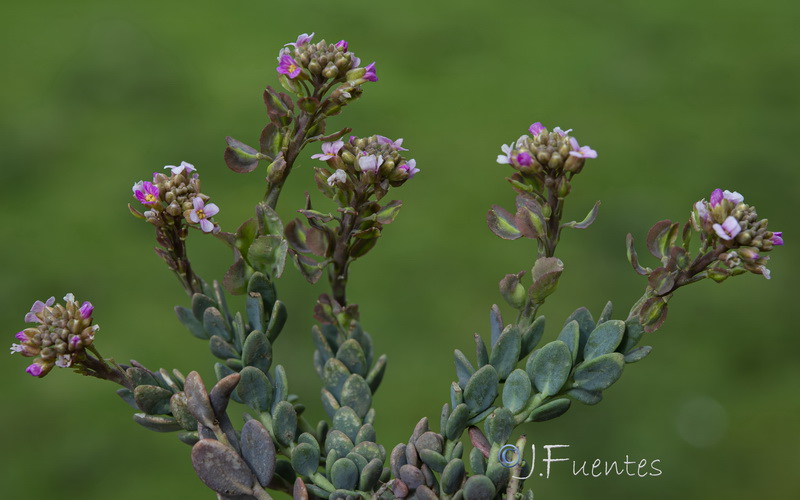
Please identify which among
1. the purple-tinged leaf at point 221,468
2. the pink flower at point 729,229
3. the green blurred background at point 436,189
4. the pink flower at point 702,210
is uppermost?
the green blurred background at point 436,189

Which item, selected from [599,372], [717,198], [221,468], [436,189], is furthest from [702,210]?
[436,189]

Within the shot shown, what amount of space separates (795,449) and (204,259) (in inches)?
51.5

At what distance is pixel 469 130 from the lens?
2.21 metres

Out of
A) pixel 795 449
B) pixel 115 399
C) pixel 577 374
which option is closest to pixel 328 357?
pixel 577 374

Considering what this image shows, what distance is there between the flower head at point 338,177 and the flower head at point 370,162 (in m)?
0.01

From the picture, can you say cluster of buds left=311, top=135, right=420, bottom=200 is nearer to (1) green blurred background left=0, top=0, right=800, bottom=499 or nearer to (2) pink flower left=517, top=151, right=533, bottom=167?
(2) pink flower left=517, top=151, right=533, bottom=167

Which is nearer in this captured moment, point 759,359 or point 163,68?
point 759,359

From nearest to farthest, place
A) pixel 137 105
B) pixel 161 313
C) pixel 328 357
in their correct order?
pixel 328 357 < pixel 161 313 < pixel 137 105

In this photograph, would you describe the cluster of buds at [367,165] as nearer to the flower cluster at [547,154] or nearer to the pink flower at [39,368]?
the flower cluster at [547,154]

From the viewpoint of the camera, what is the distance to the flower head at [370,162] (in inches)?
20.6

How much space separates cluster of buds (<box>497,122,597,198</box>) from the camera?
0.50 metres

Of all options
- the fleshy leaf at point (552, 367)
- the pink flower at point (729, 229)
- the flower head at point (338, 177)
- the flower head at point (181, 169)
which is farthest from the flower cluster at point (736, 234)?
the flower head at point (181, 169)

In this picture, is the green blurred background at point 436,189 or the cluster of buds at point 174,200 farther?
the green blurred background at point 436,189

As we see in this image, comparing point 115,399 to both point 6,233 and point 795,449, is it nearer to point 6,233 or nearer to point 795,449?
point 6,233
